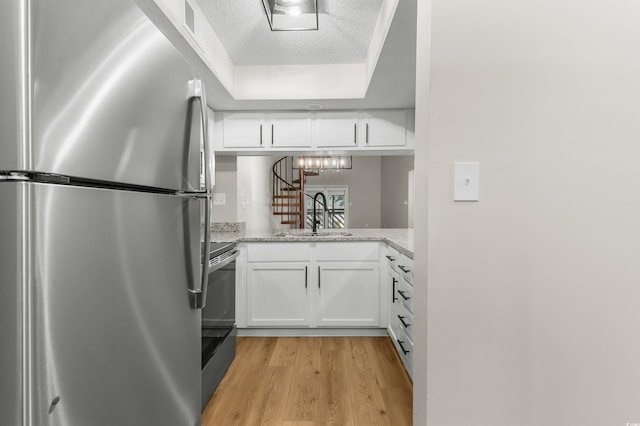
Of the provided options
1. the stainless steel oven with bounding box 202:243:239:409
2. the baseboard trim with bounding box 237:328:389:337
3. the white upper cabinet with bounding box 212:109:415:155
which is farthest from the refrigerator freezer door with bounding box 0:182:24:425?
the white upper cabinet with bounding box 212:109:415:155

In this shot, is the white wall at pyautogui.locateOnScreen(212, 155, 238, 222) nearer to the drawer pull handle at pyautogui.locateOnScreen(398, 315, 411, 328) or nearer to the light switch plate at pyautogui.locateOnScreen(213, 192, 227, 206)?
the light switch plate at pyautogui.locateOnScreen(213, 192, 227, 206)

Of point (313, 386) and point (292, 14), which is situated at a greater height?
point (292, 14)

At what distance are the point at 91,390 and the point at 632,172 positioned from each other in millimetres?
1555

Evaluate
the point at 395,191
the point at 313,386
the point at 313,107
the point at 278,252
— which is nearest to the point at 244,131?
the point at 313,107

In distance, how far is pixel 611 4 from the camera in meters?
1.03

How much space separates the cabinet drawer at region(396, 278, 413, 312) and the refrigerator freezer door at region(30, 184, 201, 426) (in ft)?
4.25

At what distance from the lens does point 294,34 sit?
2453mm

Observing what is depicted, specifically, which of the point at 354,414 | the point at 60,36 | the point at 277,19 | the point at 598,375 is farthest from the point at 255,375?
the point at 277,19

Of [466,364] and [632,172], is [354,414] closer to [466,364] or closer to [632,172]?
[466,364]

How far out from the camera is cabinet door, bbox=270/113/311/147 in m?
3.21

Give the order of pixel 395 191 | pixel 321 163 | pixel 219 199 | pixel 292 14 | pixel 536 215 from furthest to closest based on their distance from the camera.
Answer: pixel 321 163 < pixel 395 191 < pixel 219 199 < pixel 292 14 < pixel 536 215

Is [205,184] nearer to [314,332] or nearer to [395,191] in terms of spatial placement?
[314,332]

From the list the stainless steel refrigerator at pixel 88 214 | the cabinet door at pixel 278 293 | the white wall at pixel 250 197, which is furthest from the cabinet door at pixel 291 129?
the stainless steel refrigerator at pixel 88 214

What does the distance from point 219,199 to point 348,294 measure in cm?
158
